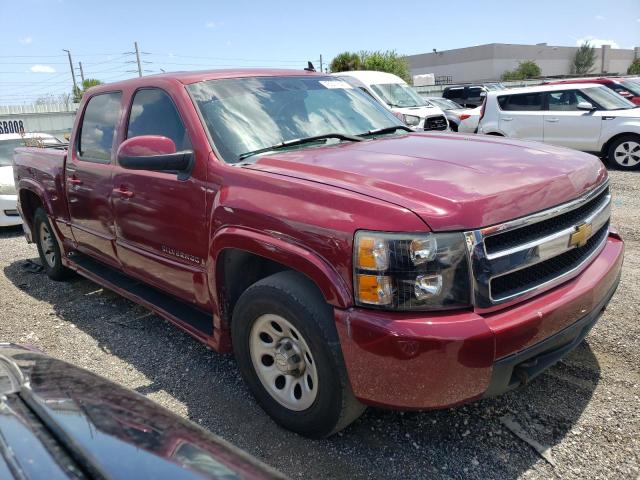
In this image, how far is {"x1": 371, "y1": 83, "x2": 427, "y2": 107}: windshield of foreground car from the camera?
48.3 feet

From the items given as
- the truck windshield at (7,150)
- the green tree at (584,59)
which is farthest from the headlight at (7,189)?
the green tree at (584,59)

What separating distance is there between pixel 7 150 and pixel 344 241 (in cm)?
974

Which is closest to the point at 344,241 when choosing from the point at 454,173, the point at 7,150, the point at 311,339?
the point at 311,339

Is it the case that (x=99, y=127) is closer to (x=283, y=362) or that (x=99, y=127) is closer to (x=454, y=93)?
(x=283, y=362)

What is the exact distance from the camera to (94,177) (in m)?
4.24

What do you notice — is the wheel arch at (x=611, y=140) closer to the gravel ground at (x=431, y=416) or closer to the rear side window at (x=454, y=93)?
the gravel ground at (x=431, y=416)

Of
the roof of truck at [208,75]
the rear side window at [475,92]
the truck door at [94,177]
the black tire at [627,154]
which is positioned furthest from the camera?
the rear side window at [475,92]

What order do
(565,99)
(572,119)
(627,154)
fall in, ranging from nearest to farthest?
(627,154)
(572,119)
(565,99)

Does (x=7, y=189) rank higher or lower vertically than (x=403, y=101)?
lower

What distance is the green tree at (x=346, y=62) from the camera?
32.8 m

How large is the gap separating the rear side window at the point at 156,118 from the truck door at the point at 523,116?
9.77 m

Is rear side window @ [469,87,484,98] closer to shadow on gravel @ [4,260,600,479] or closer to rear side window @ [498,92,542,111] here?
rear side window @ [498,92,542,111]

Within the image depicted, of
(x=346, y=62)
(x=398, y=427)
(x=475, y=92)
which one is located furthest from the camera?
(x=346, y=62)

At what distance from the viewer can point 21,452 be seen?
134 centimetres
